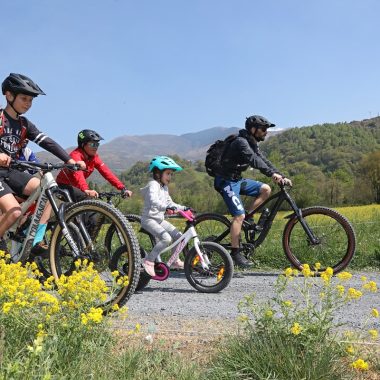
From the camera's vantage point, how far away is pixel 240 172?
7.88 metres

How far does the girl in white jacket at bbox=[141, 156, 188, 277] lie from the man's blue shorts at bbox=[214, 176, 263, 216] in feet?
4.61

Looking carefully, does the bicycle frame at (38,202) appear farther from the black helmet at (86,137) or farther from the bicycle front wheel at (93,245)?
the black helmet at (86,137)

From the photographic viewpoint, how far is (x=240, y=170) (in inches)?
310

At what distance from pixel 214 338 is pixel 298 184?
71151mm

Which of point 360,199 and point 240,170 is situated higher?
point 240,170

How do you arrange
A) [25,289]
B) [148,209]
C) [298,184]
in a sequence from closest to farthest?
[25,289] < [148,209] < [298,184]

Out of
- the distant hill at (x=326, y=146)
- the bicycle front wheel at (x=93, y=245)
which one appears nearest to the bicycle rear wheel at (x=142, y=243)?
the bicycle front wheel at (x=93, y=245)

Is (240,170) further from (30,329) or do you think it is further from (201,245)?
(30,329)

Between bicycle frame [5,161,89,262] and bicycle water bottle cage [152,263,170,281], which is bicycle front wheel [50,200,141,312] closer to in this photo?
bicycle frame [5,161,89,262]

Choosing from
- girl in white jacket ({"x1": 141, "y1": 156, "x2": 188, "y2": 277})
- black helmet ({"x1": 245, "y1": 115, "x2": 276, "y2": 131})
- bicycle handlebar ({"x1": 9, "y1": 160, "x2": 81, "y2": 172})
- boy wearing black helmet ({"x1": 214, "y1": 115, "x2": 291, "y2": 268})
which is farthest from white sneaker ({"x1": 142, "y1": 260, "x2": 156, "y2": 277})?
black helmet ({"x1": 245, "y1": 115, "x2": 276, "y2": 131})

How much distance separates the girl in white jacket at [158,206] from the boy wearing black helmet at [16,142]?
1.20 meters

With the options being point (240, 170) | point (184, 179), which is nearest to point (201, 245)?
point (240, 170)

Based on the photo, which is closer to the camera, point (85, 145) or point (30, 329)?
point (30, 329)

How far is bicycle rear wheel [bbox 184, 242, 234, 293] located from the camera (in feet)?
20.1
